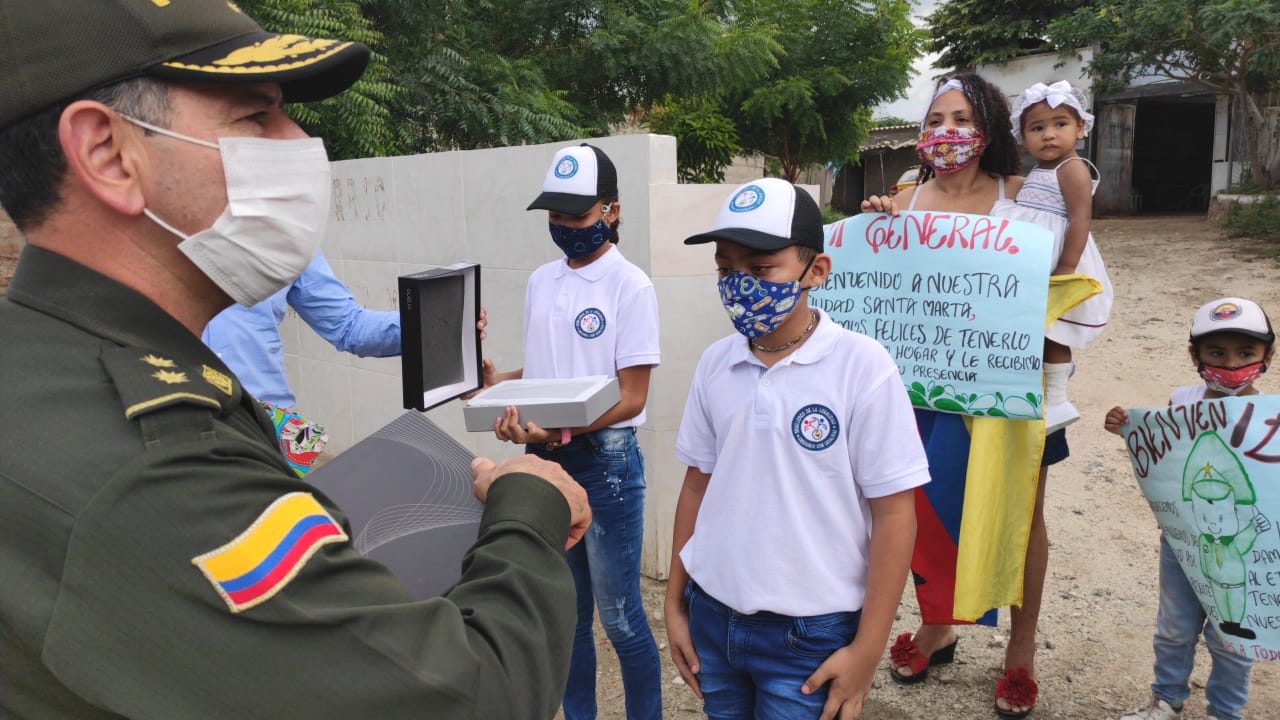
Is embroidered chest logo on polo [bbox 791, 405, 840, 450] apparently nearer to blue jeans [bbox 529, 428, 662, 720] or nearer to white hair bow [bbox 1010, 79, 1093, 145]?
blue jeans [bbox 529, 428, 662, 720]

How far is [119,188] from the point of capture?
42.2 inches

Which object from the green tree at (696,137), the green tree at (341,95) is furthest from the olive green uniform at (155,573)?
the green tree at (696,137)

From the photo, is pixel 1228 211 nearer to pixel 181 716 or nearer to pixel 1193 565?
pixel 1193 565

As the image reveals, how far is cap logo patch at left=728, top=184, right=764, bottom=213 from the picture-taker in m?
2.23

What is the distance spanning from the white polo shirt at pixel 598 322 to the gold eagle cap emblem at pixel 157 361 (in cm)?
214

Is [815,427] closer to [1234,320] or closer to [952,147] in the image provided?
[952,147]

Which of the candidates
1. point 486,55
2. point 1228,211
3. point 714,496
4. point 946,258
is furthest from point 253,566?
point 1228,211

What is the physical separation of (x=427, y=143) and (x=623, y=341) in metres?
7.33

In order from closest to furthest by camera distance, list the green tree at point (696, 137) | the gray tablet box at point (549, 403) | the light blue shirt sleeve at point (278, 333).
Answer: the gray tablet box at point (549, 403) → the light blue shirt sleeve at point (278, 333) → the green tree at point (696, 137)

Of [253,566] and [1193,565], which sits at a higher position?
[253,566]

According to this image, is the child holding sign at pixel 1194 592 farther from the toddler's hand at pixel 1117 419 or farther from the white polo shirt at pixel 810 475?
the white polo shirt at pixel 810 475

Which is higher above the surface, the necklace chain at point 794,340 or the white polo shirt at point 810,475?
the necklace chain at point 794,340

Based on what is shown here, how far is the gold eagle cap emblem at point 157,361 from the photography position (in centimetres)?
101

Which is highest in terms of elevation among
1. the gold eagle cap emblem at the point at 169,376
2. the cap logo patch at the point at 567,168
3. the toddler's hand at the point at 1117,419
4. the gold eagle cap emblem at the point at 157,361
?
the cap logo patch at the point at 567,168
